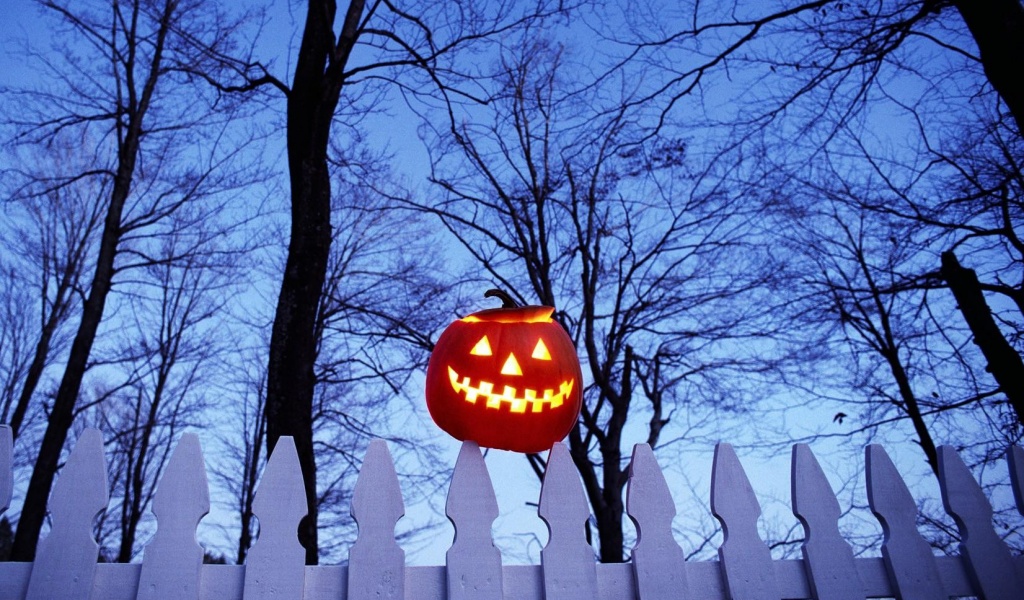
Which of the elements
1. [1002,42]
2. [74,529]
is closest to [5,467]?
[74,529]

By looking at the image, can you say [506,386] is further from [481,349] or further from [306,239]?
[306,239]

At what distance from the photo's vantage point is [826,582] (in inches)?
88.7

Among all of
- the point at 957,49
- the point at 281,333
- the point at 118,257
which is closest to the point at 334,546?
the point at 118,257

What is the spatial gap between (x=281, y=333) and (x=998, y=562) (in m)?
3.73

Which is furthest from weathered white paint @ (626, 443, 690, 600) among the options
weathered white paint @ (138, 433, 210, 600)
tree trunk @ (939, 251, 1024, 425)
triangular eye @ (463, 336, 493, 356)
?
tree trunk @ (939, 251, 1024, 425)

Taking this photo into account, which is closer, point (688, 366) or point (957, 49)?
point (957, 49)

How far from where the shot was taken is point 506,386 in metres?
2.93

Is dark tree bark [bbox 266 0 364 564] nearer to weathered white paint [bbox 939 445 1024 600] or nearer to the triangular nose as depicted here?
the triangular nose

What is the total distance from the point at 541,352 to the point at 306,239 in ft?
6.80

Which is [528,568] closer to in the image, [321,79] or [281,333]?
[281,333]

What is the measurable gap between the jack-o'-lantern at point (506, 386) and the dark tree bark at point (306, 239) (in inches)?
45.5

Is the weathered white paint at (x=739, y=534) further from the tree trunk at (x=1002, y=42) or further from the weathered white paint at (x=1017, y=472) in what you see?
the tree trunk at (x=1002, y=42)

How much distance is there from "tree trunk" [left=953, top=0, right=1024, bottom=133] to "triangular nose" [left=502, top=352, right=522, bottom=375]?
9.22 feet

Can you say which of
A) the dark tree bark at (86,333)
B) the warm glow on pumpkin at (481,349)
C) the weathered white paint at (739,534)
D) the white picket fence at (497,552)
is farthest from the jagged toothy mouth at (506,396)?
the dark tree bark at (86,333)
